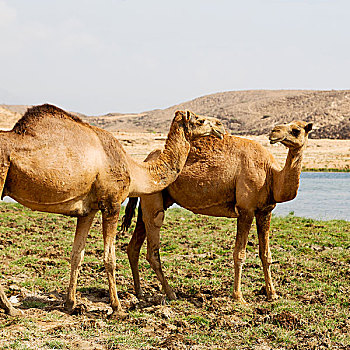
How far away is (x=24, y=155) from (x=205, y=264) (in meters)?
4.80

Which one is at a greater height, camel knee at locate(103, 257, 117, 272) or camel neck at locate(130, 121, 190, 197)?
camel neck at locate(130, 121, 190, 197)

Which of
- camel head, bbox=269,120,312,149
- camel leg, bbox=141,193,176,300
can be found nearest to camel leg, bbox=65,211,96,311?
camel leg, bbox=141,193,176,300

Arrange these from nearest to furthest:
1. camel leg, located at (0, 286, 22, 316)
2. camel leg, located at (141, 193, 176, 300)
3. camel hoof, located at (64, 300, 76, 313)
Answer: camel leg, located at (0, 286, 22, 316), camel hoof, located at (64, 300, 76, 313), camel leg, located at (141, 193, 176, 300)

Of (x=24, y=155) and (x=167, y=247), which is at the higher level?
(x=24, y=155)

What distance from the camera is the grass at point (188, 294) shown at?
569 cm

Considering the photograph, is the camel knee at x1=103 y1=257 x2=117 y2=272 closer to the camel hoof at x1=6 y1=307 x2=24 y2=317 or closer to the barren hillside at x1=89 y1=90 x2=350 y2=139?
the camel hoof at x1=6 y1=307 x2=24 y2=317

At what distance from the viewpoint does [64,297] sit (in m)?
7.29

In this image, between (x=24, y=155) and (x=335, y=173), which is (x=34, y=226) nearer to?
(x=24, y=155)

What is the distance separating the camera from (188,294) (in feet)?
25.2

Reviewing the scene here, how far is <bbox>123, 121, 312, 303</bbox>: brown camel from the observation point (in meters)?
7.45

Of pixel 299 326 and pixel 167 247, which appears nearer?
pixel 299 326

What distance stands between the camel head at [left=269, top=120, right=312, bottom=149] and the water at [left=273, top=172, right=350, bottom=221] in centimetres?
923

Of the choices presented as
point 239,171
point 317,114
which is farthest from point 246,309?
point 317,114

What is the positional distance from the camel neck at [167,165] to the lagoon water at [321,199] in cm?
974
